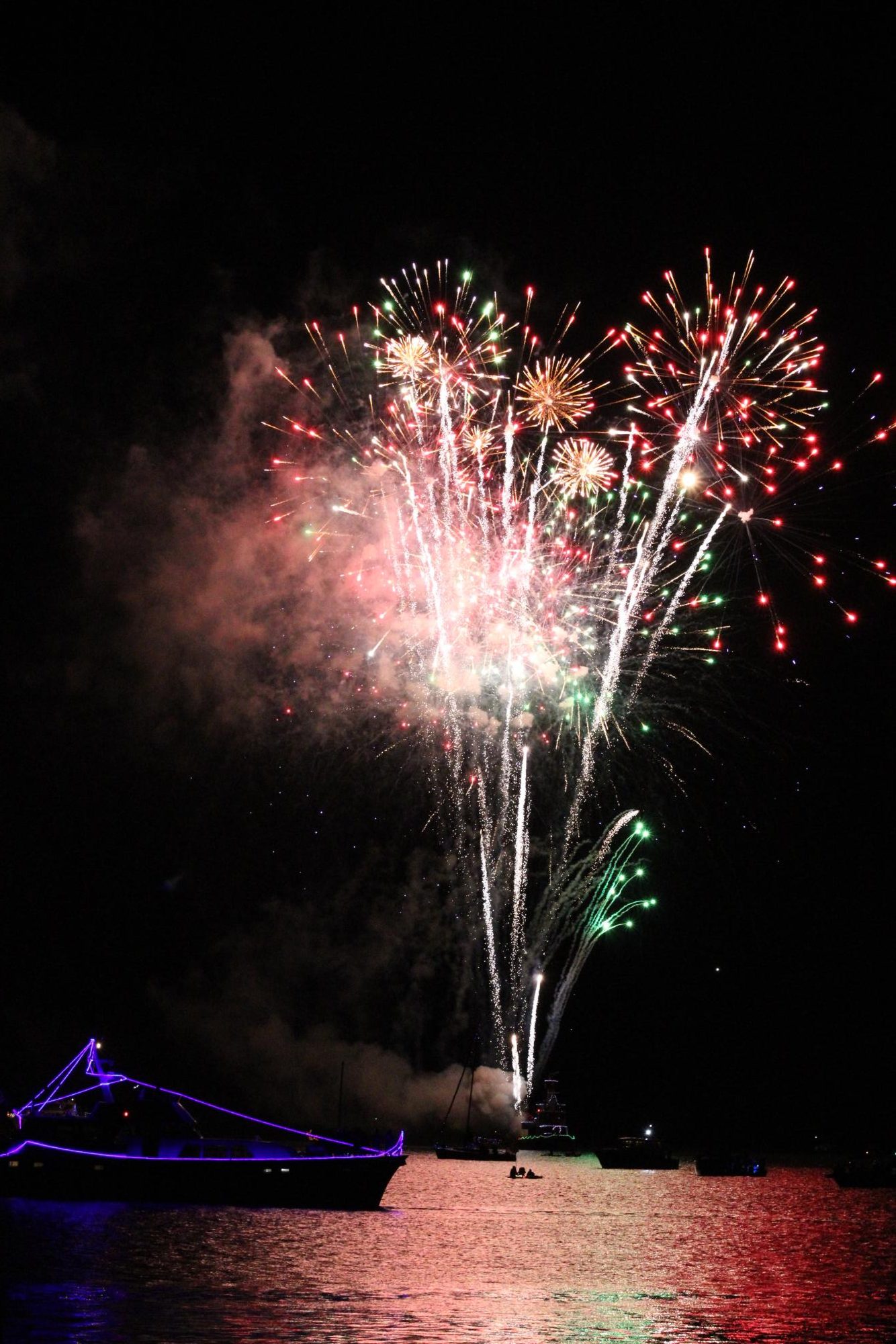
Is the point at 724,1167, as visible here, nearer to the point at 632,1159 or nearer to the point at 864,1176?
the point at 632,1159

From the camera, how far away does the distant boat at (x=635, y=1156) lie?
302 feet

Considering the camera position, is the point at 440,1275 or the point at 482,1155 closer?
the point at 440,1275

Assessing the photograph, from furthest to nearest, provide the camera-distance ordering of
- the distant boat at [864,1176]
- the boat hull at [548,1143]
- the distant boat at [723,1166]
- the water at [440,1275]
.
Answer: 1. the boat hull at [548,1143]
2. the distant boat at [723,1166]
3. the distant boat at [864,1176]
4. the water at [440,1275]

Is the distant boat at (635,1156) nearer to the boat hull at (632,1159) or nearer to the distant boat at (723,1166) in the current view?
the boat hull at (632,1159)

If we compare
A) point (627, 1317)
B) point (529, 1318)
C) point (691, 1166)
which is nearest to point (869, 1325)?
point (627, 1317)

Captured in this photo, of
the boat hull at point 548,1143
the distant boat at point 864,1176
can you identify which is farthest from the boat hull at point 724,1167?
the boat hull at point 548,1143

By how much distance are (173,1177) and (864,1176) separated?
5189 cm

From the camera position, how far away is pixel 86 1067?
45438 mm

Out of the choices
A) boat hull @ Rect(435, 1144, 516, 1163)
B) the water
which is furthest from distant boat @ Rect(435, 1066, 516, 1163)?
the water

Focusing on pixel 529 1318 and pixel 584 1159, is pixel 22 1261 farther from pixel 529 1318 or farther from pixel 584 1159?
pixel 584 1159

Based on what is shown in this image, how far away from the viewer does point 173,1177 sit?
42344mm

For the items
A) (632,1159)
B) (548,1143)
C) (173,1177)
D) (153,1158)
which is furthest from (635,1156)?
(153,1158)

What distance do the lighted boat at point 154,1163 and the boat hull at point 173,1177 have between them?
0.02m

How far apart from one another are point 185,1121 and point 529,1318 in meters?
24.0
